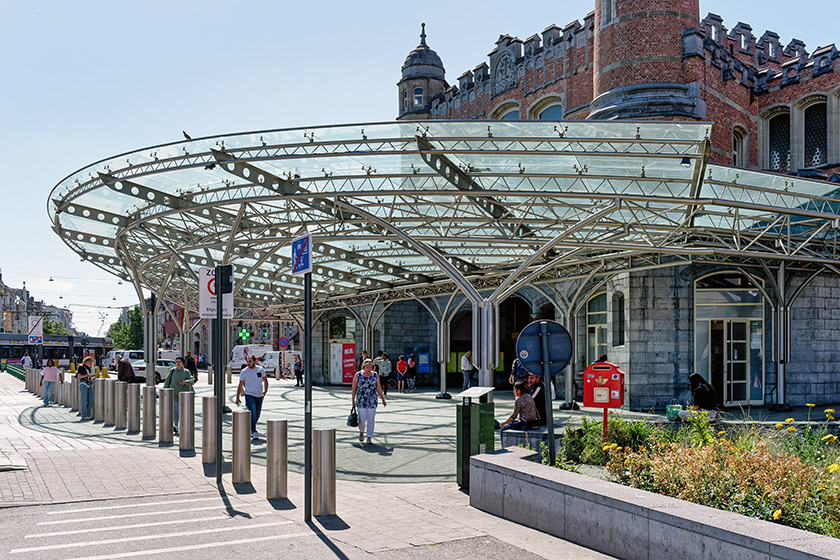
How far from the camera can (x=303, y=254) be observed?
8.18m

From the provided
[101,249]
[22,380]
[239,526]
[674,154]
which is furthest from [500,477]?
[22,380]

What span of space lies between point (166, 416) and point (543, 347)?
7625mm

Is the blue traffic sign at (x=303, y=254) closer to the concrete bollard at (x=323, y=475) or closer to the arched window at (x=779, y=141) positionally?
the concrete bollard at (x=323, y=475)

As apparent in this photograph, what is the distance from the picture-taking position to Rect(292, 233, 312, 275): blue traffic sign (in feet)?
26.2

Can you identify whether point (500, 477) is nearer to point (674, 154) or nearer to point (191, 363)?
point (674, 154)

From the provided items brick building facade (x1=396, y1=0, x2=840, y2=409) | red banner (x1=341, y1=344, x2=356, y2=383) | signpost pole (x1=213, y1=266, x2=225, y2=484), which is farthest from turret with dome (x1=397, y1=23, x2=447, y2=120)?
signpost pole (x1=213, y1=266, x2=225, y2=484)

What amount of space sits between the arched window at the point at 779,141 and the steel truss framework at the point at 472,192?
34.2 feet

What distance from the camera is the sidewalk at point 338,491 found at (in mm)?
6938

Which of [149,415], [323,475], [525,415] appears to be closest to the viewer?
[323,475]

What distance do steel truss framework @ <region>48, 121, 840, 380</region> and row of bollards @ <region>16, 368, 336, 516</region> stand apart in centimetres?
389

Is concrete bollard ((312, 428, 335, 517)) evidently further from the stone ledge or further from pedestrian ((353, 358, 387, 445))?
pedestrian ((353, 358, 387, 445))

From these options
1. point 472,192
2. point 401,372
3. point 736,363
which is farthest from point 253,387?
point 401,372

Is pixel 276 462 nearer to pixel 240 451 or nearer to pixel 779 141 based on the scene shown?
pixel 240 451

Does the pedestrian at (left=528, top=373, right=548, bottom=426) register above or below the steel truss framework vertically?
below
